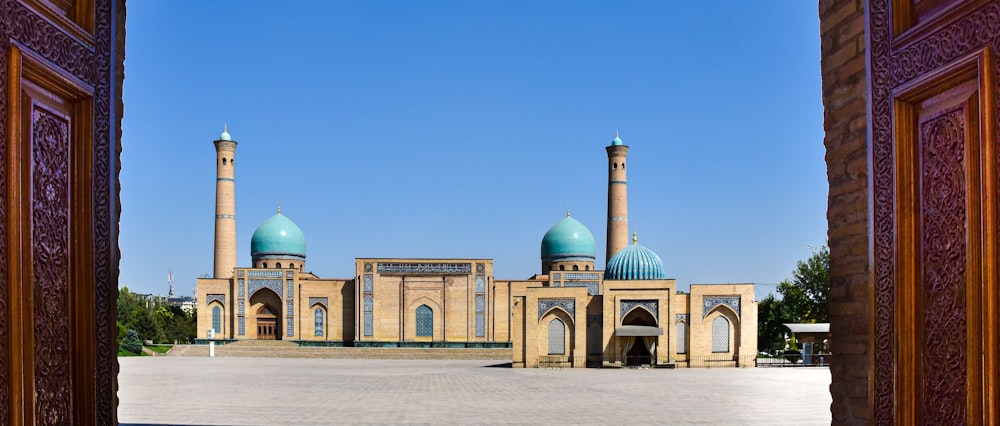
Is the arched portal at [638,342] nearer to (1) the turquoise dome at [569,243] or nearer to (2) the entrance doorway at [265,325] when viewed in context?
(1) the turquoise dome at [569,243]

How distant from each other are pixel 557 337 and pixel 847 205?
2561 centimetres

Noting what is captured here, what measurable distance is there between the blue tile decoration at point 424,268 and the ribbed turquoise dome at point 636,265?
309 inches

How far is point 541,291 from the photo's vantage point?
30500mm

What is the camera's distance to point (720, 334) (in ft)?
106

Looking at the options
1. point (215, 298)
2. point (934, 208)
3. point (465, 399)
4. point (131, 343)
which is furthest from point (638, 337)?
point (934, 208)

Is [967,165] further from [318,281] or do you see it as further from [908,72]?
[318,281]

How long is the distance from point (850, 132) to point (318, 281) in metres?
40.3

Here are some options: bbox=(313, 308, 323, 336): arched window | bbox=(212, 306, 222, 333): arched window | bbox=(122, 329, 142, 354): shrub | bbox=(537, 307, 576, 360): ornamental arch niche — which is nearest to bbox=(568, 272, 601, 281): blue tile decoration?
bbox=(313, 308, 323, 336): arched window

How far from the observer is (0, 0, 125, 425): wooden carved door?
381cm

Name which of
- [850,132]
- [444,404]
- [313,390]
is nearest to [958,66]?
[850,132]

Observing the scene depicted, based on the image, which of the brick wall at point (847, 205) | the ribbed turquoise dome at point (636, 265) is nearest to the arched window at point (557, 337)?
the ribbed turquoise dome at point (636, 265)

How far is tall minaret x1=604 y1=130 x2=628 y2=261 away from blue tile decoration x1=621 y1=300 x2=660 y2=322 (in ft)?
45.3

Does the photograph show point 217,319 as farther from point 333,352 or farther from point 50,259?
point 50,259

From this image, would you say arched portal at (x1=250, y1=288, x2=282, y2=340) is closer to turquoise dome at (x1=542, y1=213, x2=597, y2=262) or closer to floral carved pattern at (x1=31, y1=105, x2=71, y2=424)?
turquoise dome at (x1=542, y1=213, x2=597, y2=262)
